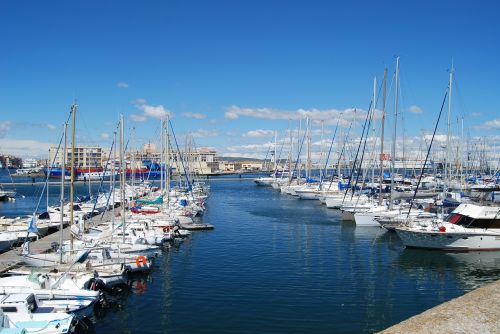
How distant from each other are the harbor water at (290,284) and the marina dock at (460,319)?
3925 mm

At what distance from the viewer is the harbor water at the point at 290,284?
22719 mm

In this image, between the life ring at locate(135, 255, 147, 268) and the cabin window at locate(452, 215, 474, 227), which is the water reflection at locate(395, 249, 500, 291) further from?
the life ring at locate(135, 255, 147, 268)

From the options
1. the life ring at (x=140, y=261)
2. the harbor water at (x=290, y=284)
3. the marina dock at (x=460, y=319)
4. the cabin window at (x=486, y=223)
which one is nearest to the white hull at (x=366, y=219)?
the harbor water at (x=290, y=284)

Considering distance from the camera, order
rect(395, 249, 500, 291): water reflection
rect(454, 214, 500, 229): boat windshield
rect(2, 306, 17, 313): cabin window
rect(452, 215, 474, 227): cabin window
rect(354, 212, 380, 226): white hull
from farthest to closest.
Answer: rect(354, 212, 380, 226): white hull → rect(452, 215, 474, 227): cabin window → rect(454, 214, 500, 229): boat windshield → rect(395, 249, 500, 291): water reflection → rect(2, 306, 17, 313): cabin window

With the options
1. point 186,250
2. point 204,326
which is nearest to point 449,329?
point 204,326

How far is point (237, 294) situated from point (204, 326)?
4.86 metres

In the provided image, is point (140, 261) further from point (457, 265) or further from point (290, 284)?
point (457, 265)

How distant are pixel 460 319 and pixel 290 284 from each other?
12.7m

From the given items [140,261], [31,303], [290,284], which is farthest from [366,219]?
[31,303]

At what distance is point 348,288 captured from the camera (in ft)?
92.2

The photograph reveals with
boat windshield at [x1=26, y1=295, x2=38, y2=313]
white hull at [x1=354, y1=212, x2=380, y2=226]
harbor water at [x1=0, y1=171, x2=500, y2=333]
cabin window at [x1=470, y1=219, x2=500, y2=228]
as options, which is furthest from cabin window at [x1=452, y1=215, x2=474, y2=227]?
boat windshield at [x1=26, y1=295, x2=38, y2=313]

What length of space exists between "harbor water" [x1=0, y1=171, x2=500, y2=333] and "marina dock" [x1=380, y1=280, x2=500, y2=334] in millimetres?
3925

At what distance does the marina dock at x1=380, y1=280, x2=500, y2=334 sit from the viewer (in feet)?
53.7

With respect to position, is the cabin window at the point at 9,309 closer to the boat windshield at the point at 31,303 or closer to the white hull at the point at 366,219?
the boat windshield at the point at 31,303
